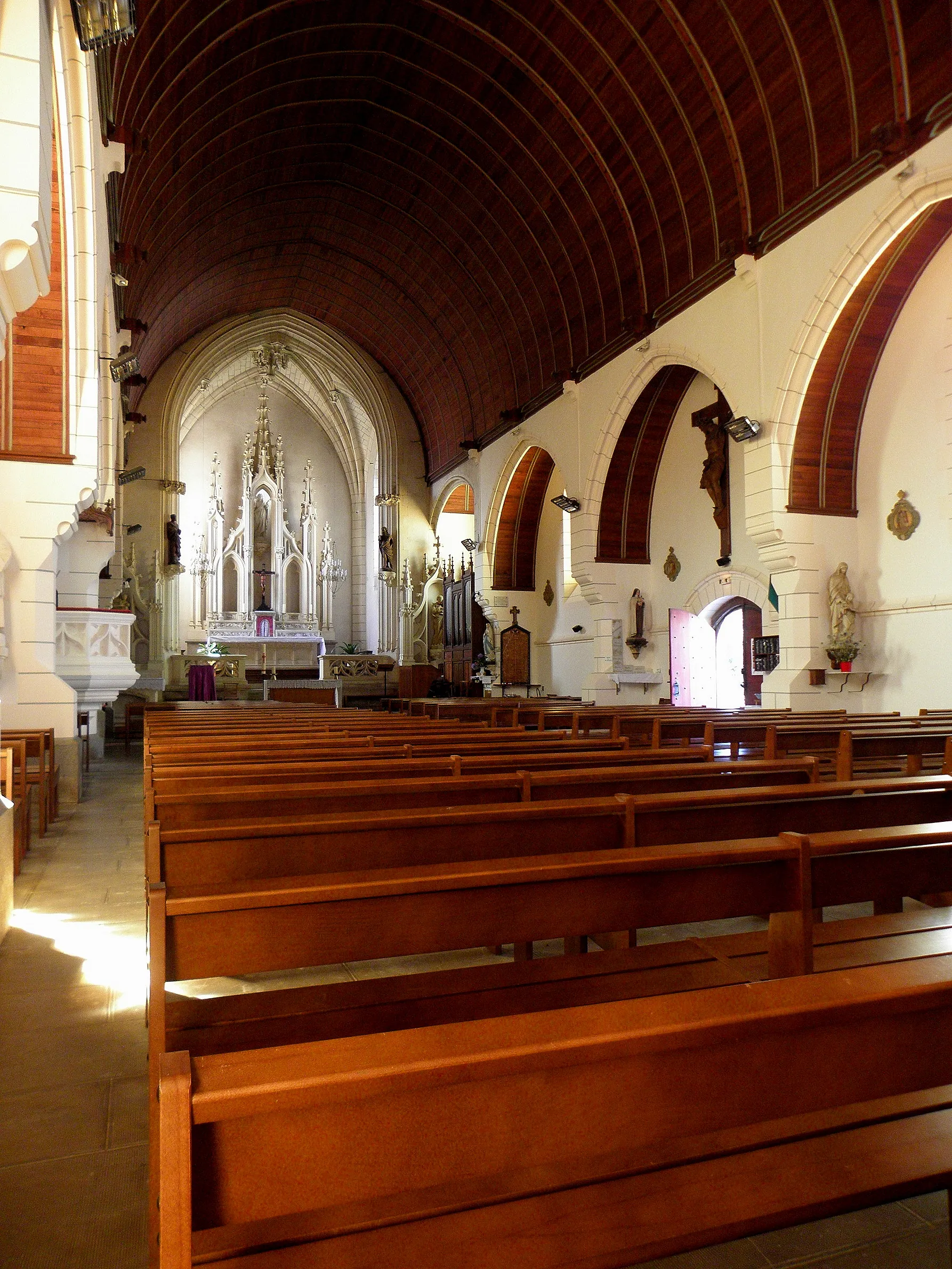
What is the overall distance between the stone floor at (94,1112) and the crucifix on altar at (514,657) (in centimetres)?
1230

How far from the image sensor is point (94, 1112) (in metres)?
1.93

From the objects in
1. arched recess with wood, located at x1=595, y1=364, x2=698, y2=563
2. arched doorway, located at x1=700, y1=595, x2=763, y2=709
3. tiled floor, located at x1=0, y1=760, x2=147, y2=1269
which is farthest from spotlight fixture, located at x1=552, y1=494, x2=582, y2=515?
tiled floor, located at x1=0, y1=760, x2=147, y2=1269

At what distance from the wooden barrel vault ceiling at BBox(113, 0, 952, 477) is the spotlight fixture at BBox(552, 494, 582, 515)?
1.89 m

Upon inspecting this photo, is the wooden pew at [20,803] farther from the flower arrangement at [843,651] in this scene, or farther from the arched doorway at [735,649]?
the arched doorway at [735,649]

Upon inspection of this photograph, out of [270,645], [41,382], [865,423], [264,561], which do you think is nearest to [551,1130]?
[41,382]

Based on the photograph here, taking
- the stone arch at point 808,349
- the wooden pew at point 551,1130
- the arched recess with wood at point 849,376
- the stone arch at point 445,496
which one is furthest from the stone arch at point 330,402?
the wooden pew at point 551,1130

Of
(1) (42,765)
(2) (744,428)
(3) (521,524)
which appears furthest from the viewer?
(3) (521,524)

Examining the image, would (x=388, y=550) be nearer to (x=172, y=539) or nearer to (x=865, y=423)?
(x=172, y=539)

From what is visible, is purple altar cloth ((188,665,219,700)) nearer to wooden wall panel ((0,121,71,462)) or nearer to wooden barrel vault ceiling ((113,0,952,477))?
wooden barrel vault ceiling ((113,0,952,477))

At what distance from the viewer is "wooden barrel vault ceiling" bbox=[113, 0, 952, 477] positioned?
8.18 m

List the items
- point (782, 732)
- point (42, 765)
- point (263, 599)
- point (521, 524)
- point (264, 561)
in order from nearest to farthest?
point (782, 732) < point (42, 765) < point (521, 524) < point (263, 599) < point (264, 561)

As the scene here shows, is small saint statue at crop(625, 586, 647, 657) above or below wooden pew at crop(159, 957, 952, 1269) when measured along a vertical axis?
above

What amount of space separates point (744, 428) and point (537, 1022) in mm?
9049

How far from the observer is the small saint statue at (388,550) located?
1917 centimetres
